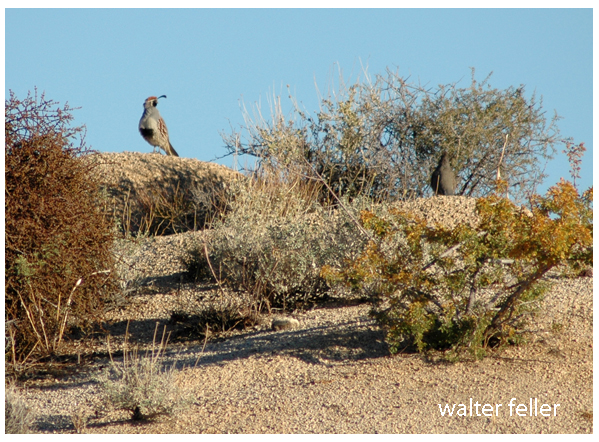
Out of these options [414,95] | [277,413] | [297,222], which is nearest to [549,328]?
[277,413]

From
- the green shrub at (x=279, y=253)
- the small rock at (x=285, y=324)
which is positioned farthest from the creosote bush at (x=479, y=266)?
the green shrub at (x=279, y=253)

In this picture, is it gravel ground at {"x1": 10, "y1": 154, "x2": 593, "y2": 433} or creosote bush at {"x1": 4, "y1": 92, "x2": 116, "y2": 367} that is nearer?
gravel ground at {"x1": 10, "y1": 154, "x2": 593, "y2": 433}

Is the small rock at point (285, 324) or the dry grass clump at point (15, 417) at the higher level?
the small rock at point (285, 324)

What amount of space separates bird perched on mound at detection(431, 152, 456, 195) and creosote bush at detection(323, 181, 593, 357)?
19.4ft

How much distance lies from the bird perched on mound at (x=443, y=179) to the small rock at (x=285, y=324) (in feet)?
17.6

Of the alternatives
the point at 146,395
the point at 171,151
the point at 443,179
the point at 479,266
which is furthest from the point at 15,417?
the point at 171,151

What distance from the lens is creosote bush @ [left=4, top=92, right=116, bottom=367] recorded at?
229 inches

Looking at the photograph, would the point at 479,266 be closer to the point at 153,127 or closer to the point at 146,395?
the point at 146,395

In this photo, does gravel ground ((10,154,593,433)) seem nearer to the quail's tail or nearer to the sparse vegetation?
the sparse vegetation

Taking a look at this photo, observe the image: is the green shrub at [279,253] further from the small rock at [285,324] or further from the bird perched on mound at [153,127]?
the bird perched on mound at [153,127]

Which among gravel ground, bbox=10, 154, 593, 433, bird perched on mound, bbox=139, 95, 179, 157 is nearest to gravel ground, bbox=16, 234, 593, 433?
gravel ground, bbox=10, 154, 593, 433

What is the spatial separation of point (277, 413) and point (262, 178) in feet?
19.1

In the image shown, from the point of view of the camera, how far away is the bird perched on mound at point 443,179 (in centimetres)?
1109

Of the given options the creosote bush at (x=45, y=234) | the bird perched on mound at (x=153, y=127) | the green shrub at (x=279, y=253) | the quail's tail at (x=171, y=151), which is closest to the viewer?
the creosote bush at (x=45, y=234)
